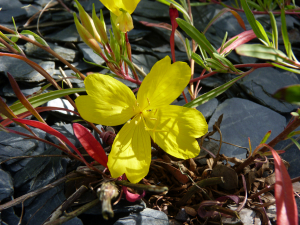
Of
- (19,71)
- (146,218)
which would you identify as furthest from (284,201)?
(19,71)

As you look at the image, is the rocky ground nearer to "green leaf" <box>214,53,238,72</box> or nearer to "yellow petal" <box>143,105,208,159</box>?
"yellow petal" <box>143,105,208,159</box>

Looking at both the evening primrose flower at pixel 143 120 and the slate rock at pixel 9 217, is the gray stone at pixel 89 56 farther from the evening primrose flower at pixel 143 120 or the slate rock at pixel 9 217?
the slate rock at pixel 9 217

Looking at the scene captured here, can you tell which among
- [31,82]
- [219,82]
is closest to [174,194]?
[219,82]

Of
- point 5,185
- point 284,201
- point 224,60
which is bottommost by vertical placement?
point 5,185

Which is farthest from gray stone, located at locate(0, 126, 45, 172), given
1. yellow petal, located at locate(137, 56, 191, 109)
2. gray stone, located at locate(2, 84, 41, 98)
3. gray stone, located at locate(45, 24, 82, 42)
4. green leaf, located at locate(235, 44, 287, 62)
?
green leaf, located at locate(235, 44, 287, 62)

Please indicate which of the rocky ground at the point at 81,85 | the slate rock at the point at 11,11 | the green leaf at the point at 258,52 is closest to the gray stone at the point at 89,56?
the rocky ground at the point at 81,85

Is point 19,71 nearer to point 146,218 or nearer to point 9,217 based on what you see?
point 9,217
